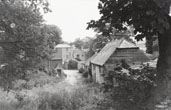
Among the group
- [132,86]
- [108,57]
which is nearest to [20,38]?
[132,86]

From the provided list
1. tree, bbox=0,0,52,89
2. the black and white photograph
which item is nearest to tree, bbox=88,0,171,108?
the black and white photograph

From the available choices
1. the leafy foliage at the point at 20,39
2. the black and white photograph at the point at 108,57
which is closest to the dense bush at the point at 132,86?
the black and white photograph at the point at 108,57

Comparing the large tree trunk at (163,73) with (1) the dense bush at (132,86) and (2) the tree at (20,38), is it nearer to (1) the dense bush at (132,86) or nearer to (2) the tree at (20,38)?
(1) the dense bush at (132,86)

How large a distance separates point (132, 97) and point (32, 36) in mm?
8813

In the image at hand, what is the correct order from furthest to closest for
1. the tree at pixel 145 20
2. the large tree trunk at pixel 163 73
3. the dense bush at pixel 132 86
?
the dense bush at pixel 132 86
the large tree trunk at pixel 163 73
the tree at pixel 145 20

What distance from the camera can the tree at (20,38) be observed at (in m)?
11.0

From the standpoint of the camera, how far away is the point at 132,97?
5035mm

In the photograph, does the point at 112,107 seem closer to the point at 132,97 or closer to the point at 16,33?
the point at 132,97

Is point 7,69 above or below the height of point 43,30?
below

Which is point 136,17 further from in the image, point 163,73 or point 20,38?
point 20,38

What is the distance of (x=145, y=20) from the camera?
4238 mm

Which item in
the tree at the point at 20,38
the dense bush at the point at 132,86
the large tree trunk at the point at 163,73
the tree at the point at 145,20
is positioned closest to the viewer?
the tree at the point at 145,20

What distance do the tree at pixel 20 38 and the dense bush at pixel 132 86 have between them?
7.75m

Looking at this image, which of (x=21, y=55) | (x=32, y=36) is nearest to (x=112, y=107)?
(x=32, y=36)
